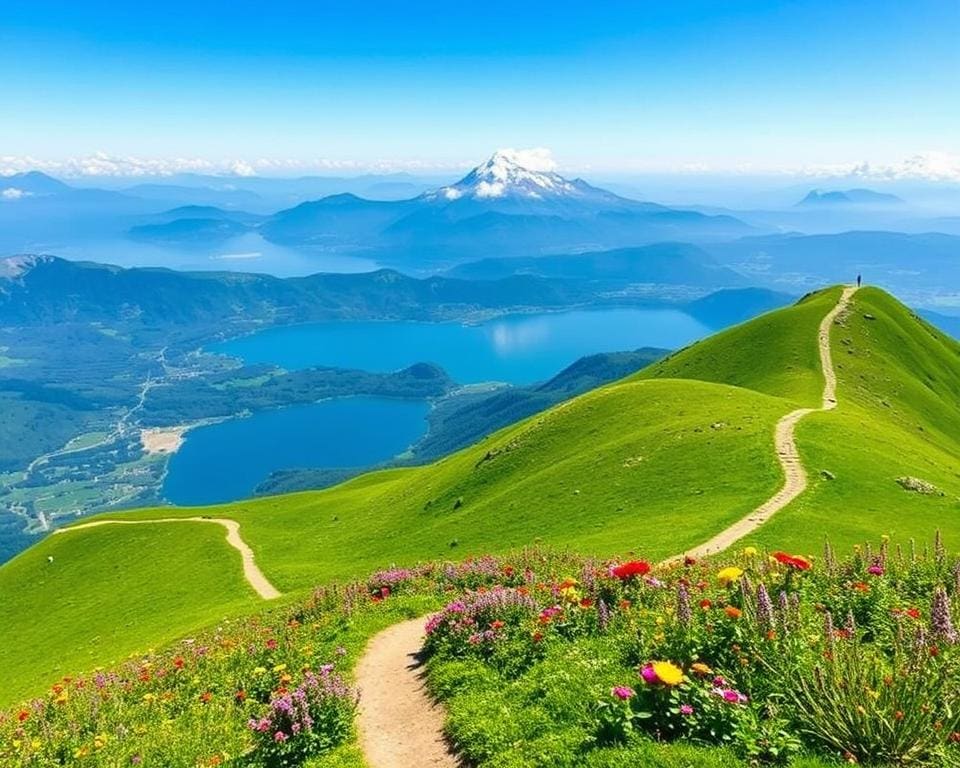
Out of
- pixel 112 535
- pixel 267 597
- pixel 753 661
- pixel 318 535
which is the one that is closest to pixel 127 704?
pixel 753 661

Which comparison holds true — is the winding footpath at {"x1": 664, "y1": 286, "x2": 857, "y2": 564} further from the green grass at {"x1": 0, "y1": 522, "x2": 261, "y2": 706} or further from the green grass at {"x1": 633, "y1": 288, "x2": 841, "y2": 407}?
the green grass at {"x1": 0, "y1": 522, "x2": 261, "y2": 706}

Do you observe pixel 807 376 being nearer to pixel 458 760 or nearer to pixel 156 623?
pixel 156 623

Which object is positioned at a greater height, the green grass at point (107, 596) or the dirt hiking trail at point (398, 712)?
the dirt hiking trail at point (398, 712)

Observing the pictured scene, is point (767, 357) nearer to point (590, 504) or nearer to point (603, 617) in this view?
point (590, 504)

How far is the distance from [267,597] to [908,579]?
38.5 m

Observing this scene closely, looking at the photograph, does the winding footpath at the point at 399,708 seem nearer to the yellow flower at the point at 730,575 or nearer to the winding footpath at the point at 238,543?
the yellow flower at the point at 730,575

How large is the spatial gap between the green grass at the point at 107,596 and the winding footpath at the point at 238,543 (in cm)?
83

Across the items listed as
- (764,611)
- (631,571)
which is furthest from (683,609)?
(631,571)

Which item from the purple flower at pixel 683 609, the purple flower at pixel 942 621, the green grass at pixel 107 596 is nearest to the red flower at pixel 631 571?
the purple flower at pixel 683 609

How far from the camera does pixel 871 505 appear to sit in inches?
1423

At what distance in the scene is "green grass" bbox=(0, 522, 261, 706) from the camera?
135 ft

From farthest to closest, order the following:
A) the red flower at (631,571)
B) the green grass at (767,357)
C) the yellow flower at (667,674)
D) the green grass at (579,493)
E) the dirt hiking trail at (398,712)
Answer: the green grass at (767,357), the green grass at (579,493), the red flower at (631,571), the dirt hiking trail at (398,712), the yellow flower at (667,674)

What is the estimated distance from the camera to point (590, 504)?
4416 cm

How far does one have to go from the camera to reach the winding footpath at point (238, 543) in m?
47.4
